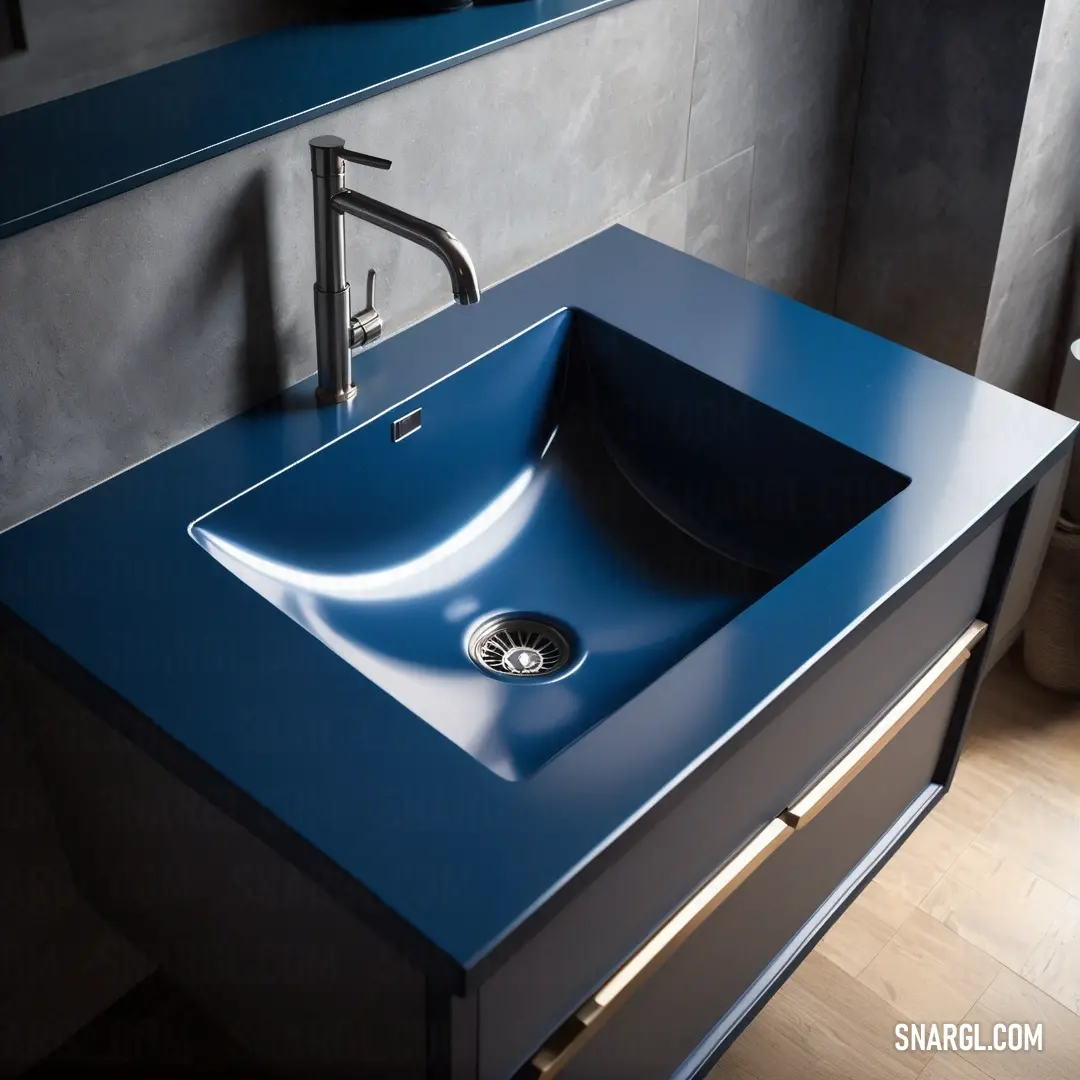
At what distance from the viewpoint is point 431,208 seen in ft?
4.67

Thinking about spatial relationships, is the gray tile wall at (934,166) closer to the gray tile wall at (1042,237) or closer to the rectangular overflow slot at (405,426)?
the gray tile wall at (1042,237)

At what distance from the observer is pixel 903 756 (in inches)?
60.4

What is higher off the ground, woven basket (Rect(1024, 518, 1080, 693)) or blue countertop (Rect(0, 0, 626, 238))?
Result: blue countertop (Rect(0, 0, 626, 238))

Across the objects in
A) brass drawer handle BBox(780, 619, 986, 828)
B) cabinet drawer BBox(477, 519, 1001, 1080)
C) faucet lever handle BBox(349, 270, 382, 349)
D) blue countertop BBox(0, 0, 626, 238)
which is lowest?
brass drawer handle BBox(780, 619, 986, 828)

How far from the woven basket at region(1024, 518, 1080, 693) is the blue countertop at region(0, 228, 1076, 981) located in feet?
2.72

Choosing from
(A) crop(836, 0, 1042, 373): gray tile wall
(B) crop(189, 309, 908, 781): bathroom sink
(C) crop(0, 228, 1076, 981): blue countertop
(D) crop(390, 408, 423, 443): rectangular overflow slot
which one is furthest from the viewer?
(A) crop(836, 0, 1042, 373): gray tile wall

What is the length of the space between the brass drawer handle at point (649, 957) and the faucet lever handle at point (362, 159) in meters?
0.66

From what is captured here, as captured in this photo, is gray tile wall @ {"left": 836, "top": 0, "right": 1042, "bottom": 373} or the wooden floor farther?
gray tile wall @ {"left": 836, "top": 0, "right": 1042, "bottom": 373}

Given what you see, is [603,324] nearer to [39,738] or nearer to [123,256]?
[123,256]

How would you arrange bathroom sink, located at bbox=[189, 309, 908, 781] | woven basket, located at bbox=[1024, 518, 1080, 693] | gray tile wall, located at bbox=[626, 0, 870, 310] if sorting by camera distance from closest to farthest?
bathroom sink, located at bbox=[189, 309, 908, 781] < gray tile wall, located at bbox=[626, 0, 870, 310] < woven basket, located at bbox=[1024, 518, 1080, 693]

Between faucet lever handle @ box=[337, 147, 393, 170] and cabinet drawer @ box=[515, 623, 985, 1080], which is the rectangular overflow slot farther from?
cabinet drawer @ box=[515, 623, 985, 1080]

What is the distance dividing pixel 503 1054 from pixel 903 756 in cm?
66

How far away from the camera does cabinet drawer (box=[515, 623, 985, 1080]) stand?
3.84ft

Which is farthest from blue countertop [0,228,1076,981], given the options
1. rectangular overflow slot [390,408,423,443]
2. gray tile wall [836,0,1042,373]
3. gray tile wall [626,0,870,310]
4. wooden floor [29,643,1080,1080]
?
wooden floor [29,643,1080,1080]
